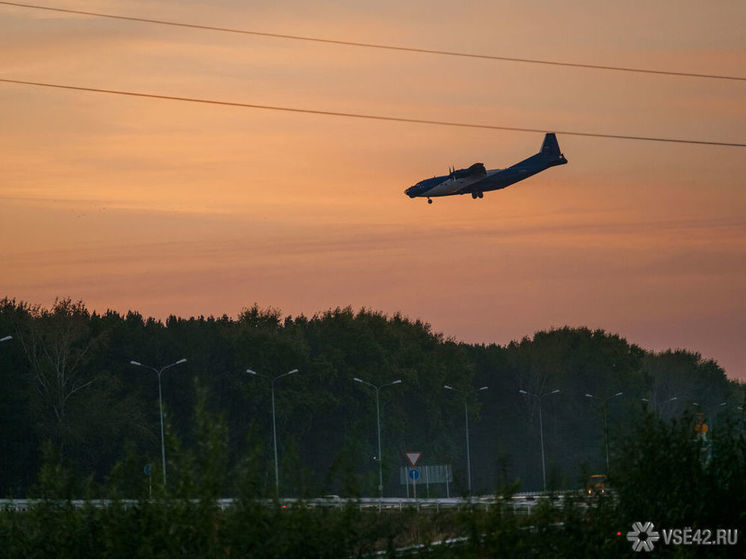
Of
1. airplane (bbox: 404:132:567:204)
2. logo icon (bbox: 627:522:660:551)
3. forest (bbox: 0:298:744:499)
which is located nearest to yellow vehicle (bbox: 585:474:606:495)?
logo icon (bbox: 627:522:660:551)

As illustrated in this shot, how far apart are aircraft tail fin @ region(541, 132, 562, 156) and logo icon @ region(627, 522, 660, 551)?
221 ft

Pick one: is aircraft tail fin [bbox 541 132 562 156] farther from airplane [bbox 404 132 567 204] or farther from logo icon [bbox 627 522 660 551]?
logo icon [bbox 627 522 660 551]

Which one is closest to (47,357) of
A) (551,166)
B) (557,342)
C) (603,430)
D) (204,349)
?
(204,349)

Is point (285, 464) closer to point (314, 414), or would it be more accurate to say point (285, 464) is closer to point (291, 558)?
point (291, 558)

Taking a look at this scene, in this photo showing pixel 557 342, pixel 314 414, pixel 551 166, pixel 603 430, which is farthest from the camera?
pixel 557 342

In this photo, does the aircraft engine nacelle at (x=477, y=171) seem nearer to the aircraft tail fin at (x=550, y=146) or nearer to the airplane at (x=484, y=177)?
the airplane at (x=484, y=177)

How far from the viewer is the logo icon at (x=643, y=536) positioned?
26.0 m

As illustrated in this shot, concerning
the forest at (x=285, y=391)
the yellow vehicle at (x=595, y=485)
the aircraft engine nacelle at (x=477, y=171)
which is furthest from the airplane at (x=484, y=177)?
the yellow vehicle at (x=595, y=485)

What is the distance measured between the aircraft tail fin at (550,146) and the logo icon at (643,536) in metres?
67.4

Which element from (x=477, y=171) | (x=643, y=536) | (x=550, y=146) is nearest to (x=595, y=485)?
(x=643, y=536)

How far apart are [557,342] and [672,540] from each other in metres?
173

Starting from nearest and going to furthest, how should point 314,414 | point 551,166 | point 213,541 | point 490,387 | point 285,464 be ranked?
point 213,541
point 285,464
point 551,166
point 314,414
point 490,387

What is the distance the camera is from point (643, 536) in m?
26.2

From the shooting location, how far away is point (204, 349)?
13038 cm
